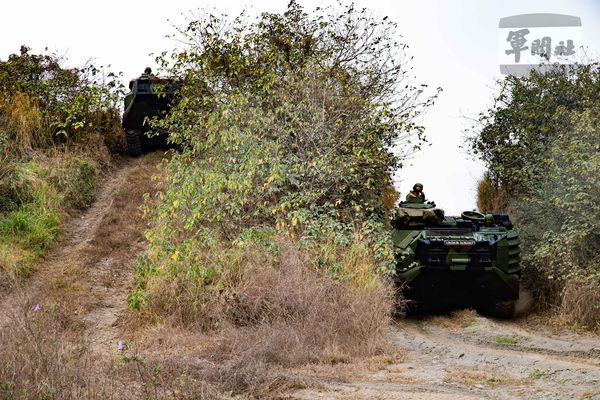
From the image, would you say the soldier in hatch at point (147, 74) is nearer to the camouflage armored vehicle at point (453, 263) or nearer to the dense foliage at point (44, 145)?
the dense foliage at point (44, 145)

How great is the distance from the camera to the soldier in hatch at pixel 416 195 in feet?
51.9

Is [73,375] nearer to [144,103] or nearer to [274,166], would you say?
[274,166]

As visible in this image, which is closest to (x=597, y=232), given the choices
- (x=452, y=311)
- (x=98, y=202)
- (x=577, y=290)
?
(x=577, y=290)

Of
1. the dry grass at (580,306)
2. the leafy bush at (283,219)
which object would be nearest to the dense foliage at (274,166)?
the leafy bush at (283,219)

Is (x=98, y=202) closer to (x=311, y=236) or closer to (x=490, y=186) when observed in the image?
(x=311, y=236)

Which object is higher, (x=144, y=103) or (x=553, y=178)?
(x=144, y=103)

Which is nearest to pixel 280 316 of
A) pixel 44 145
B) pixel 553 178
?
pixel 553 178

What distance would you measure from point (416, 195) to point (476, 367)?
654 centimetres

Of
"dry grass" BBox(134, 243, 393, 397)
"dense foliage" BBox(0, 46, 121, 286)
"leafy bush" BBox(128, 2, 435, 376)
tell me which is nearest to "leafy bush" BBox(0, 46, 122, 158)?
"dense foliage" BBox(0, 46, 121, 286)

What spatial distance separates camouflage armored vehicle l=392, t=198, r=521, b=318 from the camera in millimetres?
14180

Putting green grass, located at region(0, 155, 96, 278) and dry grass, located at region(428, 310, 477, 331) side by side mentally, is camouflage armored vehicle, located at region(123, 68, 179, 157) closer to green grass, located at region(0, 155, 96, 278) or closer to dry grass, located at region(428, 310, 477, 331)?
green grass, located at region(0, 155, 96, 278)

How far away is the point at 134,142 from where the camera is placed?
21.5m

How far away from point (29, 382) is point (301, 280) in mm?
4901

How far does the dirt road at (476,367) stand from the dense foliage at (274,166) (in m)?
1.33
